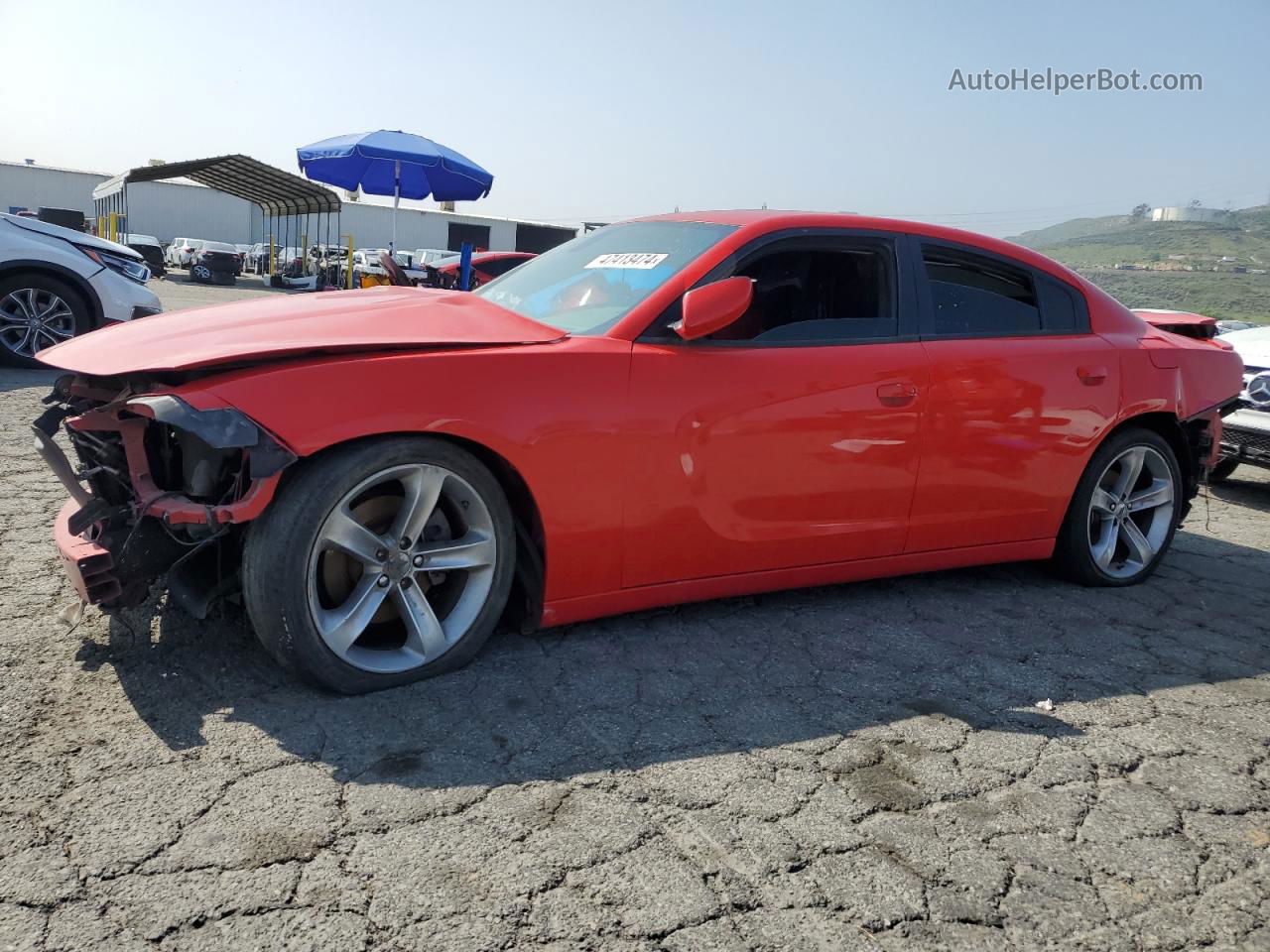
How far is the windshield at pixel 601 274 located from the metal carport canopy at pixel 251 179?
16.7 m

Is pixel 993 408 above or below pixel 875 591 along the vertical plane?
above

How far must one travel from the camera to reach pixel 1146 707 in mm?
3176

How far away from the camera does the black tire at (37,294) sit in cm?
758

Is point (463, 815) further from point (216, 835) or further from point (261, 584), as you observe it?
point (261, 584)

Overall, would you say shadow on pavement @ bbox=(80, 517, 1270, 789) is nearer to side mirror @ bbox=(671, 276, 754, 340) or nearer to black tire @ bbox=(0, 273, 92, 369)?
side mirror @ bbox=(671, 276, 754, 340)

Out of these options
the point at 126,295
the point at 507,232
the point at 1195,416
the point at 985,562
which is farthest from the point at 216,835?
the point at 507,232

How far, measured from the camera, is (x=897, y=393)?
3.50 m

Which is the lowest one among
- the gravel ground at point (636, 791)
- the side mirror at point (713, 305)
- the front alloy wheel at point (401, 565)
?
the gravel ground at point (636, 791)

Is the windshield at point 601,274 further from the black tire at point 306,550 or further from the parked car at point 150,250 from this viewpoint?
the parked car at point 150,250

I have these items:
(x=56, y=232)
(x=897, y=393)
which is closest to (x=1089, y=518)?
(x=897, y=393)

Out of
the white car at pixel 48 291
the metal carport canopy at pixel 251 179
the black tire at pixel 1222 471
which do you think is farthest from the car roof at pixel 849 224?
the metal carport canopy at pixel 251 179

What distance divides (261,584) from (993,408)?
268 cm

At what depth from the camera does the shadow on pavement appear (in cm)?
254

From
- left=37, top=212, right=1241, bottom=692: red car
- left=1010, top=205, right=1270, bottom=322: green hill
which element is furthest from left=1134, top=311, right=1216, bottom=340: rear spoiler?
left=1010, top=205, right=1270, bottom=322: green hill
